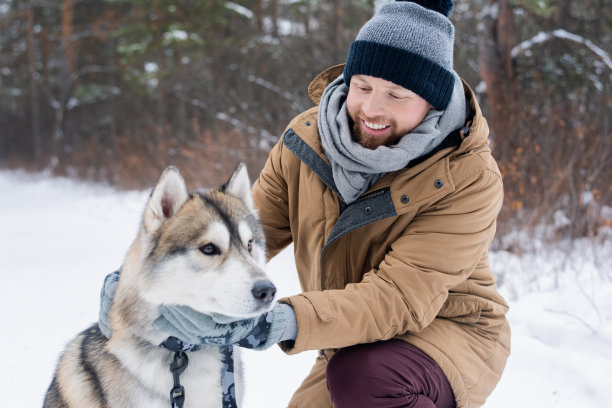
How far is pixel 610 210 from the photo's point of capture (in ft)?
14.7

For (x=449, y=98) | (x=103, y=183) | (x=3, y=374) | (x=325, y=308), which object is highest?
(x=449, y=98)

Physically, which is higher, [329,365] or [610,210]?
[329,365]

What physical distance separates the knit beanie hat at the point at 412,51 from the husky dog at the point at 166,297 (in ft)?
2.69

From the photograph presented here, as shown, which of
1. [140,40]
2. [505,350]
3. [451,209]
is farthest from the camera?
[140,40]

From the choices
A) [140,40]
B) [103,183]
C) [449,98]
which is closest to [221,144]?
[140,40]

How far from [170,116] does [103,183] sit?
255 centimetres

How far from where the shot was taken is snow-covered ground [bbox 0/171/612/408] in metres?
2.55

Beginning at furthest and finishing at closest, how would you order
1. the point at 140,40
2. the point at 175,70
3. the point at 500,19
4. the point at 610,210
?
the point at 175,70 → the point at 140,40 → the point at 500,19 → the point at 610,210

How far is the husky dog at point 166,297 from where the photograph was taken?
4.88 feet

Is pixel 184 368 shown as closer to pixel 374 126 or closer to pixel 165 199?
pixel 165 199

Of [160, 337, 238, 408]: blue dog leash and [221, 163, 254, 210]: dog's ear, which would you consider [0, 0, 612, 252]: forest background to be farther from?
[160, 337, 238, 408]: blue dog leash

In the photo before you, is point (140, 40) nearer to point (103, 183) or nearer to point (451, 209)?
point (103, 183)

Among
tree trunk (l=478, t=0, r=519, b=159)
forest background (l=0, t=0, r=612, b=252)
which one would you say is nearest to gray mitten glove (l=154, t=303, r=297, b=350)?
forest background (l=0, t=0, r=612, b=252)

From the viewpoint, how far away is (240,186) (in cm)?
188
